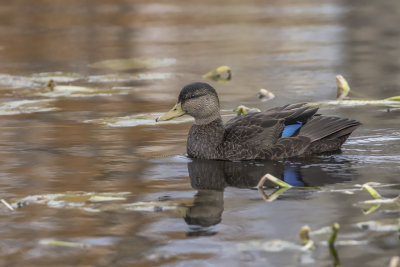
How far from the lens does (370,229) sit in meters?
6.01

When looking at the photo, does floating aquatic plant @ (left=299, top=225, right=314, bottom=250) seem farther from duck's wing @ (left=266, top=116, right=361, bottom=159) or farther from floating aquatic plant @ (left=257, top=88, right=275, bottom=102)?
floating aquatic plant @ (left=257, top=88, right=275, bottom=102)

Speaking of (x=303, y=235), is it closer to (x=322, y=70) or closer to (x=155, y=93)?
(x=155, y=93)

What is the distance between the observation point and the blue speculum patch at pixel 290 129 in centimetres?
898

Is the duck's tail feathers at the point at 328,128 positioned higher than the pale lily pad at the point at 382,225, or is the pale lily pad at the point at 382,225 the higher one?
the duck's tail feathers at the point at 328,128

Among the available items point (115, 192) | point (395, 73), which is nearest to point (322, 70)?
A: point (395, 73)

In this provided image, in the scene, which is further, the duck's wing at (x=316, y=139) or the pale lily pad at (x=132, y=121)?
the pale lily pad at (x=132, y=121)

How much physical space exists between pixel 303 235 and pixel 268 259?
377 millimetres

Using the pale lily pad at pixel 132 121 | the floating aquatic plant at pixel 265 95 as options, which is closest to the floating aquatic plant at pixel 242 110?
the pale lily pad at pixel 132 121

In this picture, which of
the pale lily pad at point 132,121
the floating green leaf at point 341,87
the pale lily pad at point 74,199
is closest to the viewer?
the pale lily pad at point 74,199

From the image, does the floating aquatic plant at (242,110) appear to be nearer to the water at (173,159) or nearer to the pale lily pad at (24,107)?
the water at (173,159)

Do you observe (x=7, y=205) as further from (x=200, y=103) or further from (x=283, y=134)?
(x=283, y=134)

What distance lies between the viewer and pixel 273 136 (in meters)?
8.92

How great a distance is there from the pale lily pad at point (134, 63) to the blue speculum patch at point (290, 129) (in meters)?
8.09

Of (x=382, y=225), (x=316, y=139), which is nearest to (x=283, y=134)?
(x=316, y=139)
